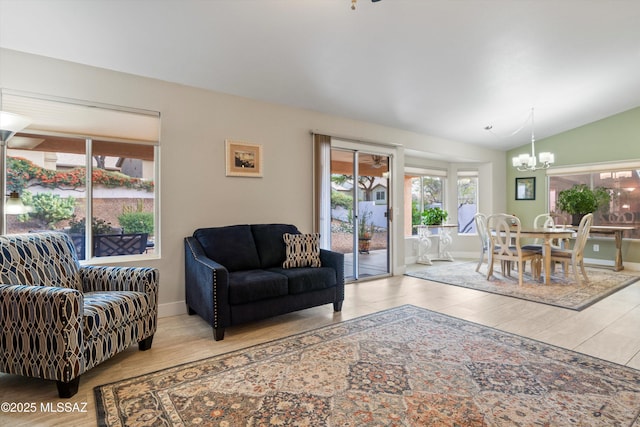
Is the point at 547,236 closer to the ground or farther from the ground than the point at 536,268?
farther from the ground

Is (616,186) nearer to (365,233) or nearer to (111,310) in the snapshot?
(365,233)

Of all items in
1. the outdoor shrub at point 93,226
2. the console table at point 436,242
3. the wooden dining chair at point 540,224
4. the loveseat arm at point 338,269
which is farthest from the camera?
the console table at point 436,242

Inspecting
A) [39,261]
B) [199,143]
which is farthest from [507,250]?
[39,261]

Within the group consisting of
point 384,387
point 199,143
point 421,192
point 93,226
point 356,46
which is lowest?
point 384,387

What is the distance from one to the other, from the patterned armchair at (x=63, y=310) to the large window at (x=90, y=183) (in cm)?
57

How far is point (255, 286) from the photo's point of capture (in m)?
3.06

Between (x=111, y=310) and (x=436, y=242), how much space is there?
258 inches

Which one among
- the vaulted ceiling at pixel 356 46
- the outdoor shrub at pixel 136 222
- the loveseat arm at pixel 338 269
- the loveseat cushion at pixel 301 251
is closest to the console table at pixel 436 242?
the vaulted ceiling at pixel 356 46

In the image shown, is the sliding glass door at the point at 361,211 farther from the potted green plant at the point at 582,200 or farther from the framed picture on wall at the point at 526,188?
the framed picture on wall at the point at 526,188

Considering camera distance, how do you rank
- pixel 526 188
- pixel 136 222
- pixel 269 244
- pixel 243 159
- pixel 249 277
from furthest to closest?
pixel 526 188 → pixel 243 159 → pixel 269 244 → pixel 136 222 → pixel 249 277

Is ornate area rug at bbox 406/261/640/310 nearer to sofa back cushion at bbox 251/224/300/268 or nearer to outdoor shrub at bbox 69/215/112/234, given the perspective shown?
sofa back cushion at bbox 251/224/300/268

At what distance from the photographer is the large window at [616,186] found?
6383mm

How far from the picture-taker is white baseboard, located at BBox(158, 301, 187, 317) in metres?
3.53

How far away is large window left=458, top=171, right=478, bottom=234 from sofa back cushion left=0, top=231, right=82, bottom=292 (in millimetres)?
7391
